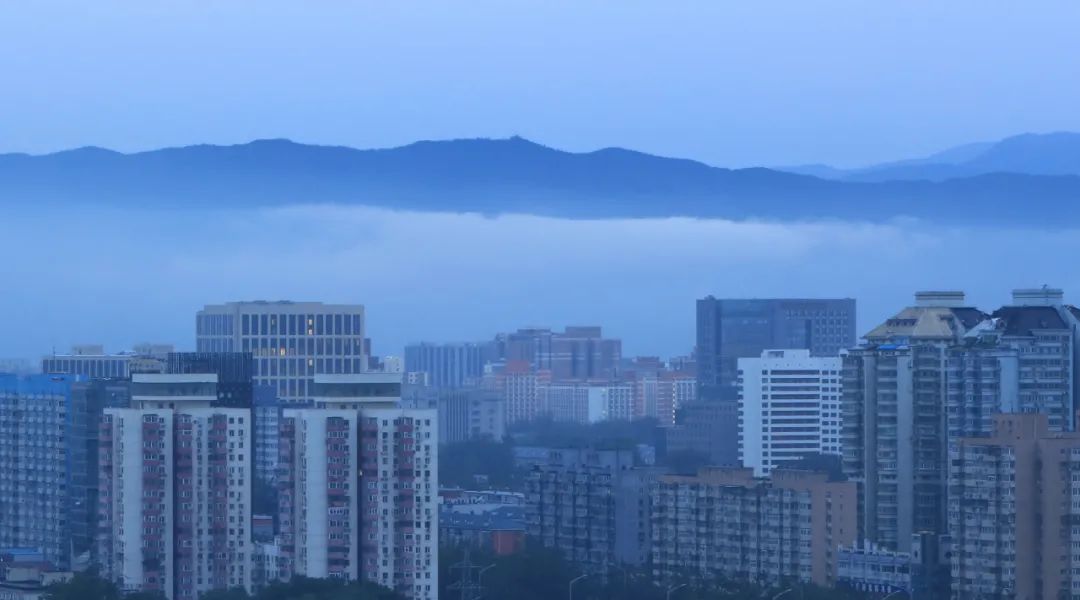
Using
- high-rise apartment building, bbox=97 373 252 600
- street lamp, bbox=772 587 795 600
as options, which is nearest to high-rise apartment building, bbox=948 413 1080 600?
street lamp, bbox=772 587 795 600

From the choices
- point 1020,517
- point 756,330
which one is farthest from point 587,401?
point 1020,517

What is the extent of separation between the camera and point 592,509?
23906mm

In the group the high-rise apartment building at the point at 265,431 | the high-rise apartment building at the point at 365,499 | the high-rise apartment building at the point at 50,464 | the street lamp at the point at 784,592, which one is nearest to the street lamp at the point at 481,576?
the high-rise apartment building at the point at 365,499

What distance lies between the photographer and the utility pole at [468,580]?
65.8 ft

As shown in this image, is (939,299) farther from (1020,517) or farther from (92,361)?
(92,361)

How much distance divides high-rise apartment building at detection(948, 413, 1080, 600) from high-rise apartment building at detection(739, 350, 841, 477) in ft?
46.8

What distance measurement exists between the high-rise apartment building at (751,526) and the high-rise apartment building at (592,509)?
1121 millimetres

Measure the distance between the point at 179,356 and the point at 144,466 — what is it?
3.51 metres

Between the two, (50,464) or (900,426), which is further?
(50,464)

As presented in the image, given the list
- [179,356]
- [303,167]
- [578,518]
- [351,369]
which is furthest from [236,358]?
[303,167]

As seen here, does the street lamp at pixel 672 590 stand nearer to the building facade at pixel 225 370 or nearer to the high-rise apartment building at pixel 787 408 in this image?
the building facade at pixel 225 370

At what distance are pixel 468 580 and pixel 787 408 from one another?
565 inches

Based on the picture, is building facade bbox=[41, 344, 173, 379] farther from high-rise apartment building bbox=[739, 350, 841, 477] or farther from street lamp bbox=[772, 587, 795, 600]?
street lamp bbox=[772, 587, 795, 600]

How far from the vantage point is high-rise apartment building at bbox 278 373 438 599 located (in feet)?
62.7
